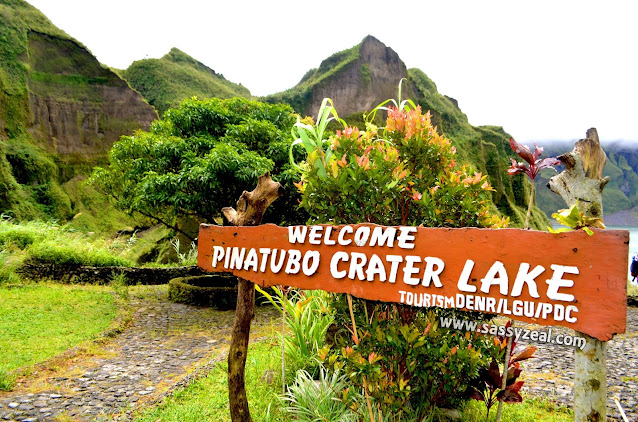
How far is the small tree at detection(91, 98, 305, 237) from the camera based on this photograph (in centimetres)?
735

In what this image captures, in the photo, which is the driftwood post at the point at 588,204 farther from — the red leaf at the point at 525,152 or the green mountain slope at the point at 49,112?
the green mountain slope at the point at 49,112

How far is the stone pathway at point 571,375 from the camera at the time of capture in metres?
3.95

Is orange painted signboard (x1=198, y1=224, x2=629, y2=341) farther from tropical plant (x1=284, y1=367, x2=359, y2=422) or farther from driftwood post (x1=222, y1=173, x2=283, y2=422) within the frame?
tropical plant (x1=284, y1=367, x2=359, y2=422)

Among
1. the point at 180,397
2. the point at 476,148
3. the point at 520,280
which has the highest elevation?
the point at 476,148

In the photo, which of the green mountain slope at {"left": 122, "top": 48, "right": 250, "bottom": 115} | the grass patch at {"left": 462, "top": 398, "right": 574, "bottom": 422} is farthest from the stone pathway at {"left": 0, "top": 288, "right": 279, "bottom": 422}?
the green mountain slope at {"left": 122, "top": 48, "right": 250, "bottom": 115}

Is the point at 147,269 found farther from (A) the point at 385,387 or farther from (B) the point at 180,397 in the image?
(A) the point at 385,387

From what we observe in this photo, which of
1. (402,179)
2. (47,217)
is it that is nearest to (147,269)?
(402,179)

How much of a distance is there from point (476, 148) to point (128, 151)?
3514 cm

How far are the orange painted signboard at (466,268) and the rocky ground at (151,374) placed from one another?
2.71 metres

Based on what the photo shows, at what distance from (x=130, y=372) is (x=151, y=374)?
30 centimetres

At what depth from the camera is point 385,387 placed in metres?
2.40

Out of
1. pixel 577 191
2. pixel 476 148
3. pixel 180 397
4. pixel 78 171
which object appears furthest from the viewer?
pixel 476 148

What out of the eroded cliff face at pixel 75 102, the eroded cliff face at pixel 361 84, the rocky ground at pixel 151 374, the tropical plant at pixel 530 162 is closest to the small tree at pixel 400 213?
the tropical plant at pixel 530 162

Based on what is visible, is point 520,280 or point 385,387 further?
point 385,387
